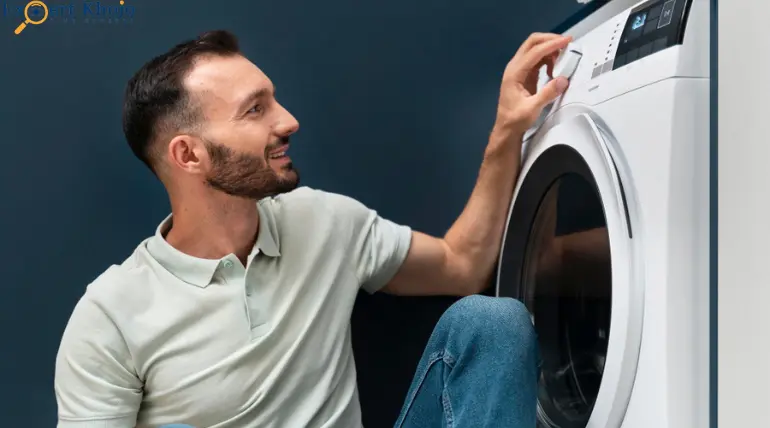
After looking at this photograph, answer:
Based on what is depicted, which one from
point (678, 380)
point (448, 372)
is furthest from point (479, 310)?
point (678, 380)

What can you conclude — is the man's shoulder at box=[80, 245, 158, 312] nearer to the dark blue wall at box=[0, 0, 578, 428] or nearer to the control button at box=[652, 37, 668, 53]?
the dark blue wall at box=[0, 0, 578, 428]

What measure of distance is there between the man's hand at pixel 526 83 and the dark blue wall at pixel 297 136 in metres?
0.25

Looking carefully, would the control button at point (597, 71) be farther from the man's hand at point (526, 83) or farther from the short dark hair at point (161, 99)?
the short dark hair at point (161, 99)

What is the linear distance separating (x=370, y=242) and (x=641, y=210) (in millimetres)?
618

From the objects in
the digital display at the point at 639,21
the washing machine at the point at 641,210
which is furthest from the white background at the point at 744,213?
the digital display at the point at 639,21

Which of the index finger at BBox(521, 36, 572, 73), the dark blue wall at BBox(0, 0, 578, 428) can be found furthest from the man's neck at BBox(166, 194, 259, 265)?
the index finger at BBox(521, 36, 572, 73)

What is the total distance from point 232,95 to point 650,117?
2.37 ft

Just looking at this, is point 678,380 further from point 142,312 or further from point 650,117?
point 142,312

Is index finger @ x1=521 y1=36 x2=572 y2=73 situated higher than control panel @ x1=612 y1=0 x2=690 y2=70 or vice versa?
index finger @ x1=521 y1=36 x2=572 y2=73

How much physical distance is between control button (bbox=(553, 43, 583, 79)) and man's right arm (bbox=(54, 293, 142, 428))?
2.90ft

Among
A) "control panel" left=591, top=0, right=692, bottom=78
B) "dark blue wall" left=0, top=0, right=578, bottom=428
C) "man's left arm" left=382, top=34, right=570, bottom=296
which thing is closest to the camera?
"control panel" left=591, top=0, right=692, bottom=78

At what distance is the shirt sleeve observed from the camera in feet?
4.75

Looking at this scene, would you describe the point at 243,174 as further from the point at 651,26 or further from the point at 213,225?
the point at 651,26

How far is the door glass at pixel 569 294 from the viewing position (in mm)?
1174
